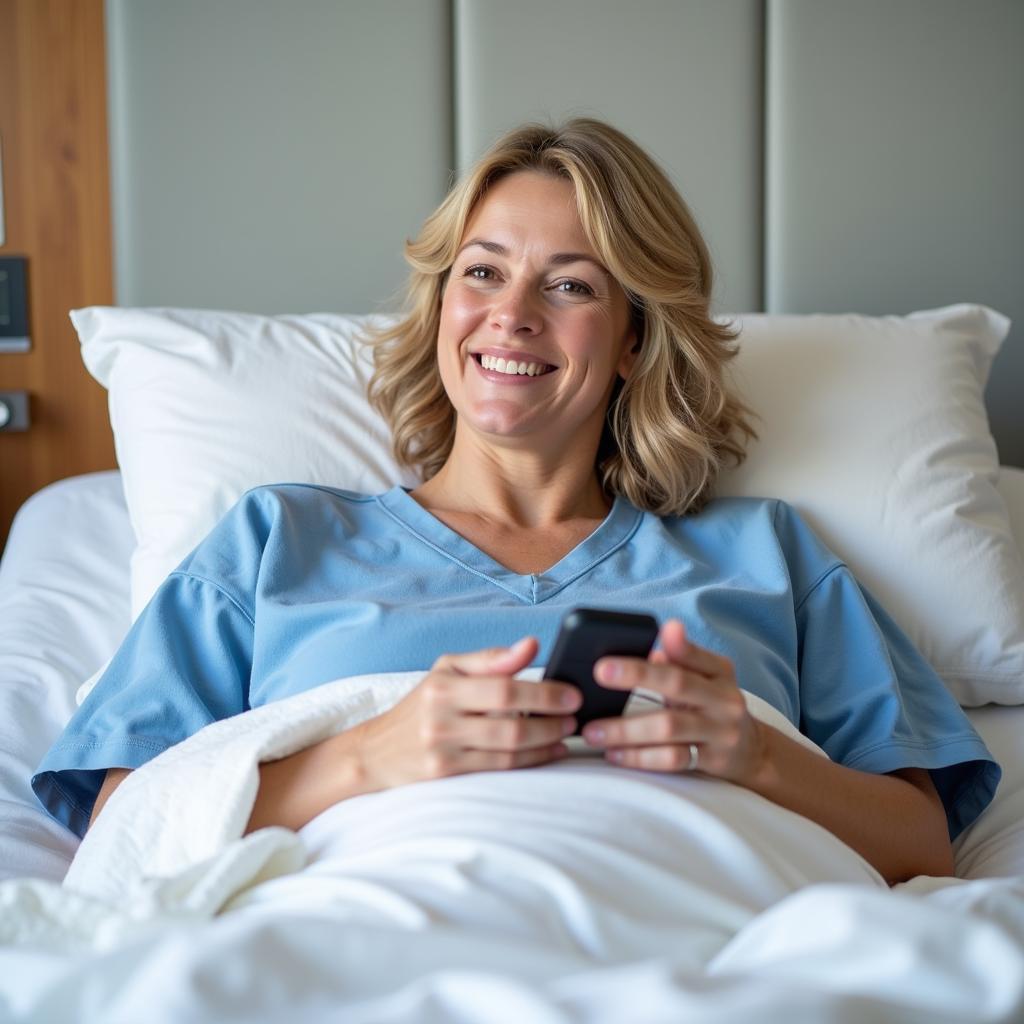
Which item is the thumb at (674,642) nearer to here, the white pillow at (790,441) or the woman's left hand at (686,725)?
the woman's left hand at (686,725)

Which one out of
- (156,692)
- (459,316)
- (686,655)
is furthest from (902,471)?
(156,692)

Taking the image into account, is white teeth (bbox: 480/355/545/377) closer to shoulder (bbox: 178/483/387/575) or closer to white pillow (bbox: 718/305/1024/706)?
shoulder (bbox: 178/483/387/575)

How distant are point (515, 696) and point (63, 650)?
2.53 feet

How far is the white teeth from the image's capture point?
1404 mm

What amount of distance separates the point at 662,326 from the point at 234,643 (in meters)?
0.63

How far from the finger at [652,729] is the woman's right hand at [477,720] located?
0.08 feet

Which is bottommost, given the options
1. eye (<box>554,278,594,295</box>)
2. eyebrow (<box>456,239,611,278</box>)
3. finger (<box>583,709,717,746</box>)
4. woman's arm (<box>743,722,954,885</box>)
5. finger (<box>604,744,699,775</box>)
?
woman's arm (<box>743,722,954,885</box>)

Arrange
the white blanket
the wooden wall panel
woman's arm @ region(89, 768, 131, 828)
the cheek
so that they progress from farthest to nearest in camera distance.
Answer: the wooden wall panel < the cheek < woman's arm @ region(89, 768, 131, 828) < the white blanket

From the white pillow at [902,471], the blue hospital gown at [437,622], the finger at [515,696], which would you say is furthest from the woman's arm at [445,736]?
the white pillow at [902,471]

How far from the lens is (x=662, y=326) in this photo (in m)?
1.53

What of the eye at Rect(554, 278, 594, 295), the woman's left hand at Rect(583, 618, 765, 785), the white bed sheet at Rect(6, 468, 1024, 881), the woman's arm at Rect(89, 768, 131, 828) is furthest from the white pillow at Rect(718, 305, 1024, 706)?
the woman's arm at Rect(89, 768, 131, 828)

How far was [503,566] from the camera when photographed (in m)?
1.35

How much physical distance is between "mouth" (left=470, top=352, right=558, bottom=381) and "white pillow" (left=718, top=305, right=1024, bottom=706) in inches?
13.4

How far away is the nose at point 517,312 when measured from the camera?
4.56 feet
